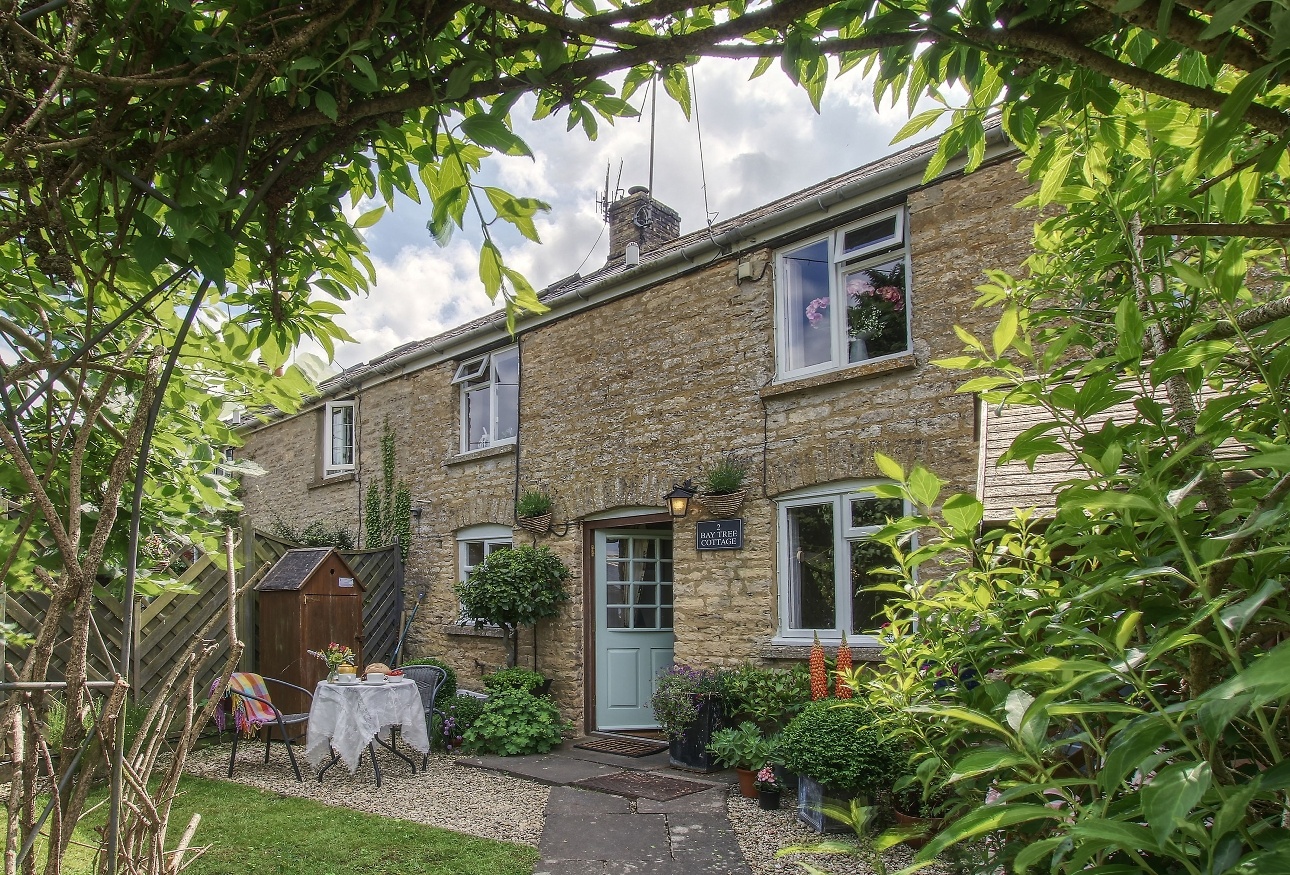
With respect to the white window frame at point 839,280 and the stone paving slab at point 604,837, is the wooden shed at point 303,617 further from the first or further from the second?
the white window frame at point 839,280

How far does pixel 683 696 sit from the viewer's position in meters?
7.48

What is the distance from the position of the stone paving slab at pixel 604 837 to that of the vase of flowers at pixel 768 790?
743mm

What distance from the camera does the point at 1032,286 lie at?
7.89ft

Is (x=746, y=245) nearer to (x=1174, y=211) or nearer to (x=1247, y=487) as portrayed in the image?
(x=1174, y=211)

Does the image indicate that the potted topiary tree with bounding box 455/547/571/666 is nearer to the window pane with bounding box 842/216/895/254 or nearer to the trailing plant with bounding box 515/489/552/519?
the trailing plant with bounding box 515/489/552/519

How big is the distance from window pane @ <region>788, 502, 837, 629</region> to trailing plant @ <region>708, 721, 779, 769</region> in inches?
38.4

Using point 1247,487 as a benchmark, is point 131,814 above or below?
below

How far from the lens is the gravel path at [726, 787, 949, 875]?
4902 mm

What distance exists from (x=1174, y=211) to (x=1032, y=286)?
0.70m

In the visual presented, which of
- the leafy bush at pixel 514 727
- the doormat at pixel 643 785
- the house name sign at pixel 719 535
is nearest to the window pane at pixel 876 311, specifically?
the house name sign at pixel 719 535

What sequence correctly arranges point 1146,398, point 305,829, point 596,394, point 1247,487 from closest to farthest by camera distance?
point 1247,487, point 1146,398, point 305,829, point 596,394

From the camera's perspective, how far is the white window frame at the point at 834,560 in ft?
22.7

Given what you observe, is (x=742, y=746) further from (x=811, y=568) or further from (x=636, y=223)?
(x=636, y=223)

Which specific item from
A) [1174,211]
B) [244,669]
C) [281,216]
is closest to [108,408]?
[281,216]
